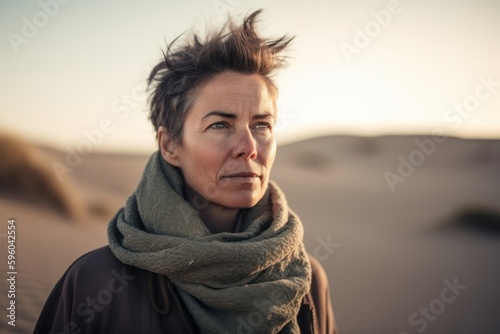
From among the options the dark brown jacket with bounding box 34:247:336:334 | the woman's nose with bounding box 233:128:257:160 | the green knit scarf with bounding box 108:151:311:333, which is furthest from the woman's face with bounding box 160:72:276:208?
the dark brown jacket with bounding box 34:247:336:334

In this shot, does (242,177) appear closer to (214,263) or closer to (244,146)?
(244,146)

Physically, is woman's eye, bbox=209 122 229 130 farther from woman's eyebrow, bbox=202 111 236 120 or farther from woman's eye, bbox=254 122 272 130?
woman's eye, bbox=254 122 272 130

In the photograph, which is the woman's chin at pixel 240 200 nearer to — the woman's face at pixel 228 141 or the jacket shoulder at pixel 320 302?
the woman's face at pixel 228 141

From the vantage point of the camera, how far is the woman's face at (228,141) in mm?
2518

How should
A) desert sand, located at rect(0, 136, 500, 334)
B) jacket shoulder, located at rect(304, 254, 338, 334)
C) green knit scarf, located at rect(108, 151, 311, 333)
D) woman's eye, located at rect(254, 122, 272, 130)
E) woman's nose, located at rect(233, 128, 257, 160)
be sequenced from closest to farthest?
1. green knit scarf, located at rect(108, 151, 311, 333)
2. woman's nose, located at rect(233, 128, 257, 160)
3. woman's eye, located at rect(254, 122, 272, 130)
4. jacket shoulder, located at rect(304, 254, 338, 334)
5. desert sand, located at rect(0, 136, 500, 334)

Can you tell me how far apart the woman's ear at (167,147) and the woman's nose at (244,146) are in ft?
1.35

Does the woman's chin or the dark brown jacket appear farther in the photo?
the woman's chin

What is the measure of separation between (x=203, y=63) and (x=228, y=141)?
48cm

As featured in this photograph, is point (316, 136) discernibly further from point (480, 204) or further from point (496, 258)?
point (496, 258)

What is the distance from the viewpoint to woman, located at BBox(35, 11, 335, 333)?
236 cm

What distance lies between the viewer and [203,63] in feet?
8.48

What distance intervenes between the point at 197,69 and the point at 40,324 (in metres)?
1.67

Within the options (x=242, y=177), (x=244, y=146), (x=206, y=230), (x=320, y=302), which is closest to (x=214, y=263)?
(x=206, y=230)

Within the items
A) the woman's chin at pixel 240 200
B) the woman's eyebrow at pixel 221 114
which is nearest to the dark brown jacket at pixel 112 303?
the woman's chin at pixel 240 200
